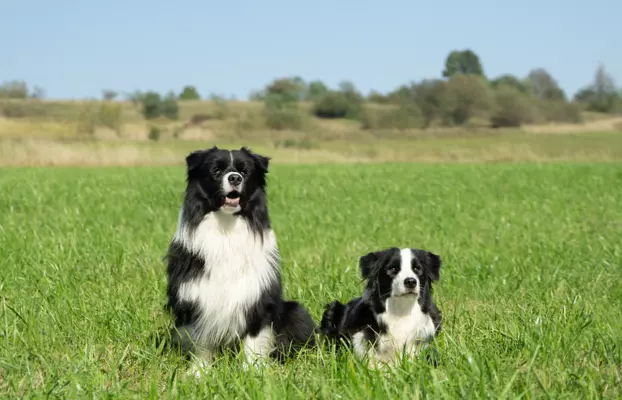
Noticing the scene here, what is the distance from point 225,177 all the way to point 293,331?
1.27 m

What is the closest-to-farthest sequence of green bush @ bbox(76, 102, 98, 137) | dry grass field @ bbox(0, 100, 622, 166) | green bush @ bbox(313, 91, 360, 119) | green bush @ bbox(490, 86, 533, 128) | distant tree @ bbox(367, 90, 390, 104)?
dry grass field @ bbox(0, 100, 622, 166) < green bush @ bbox(76, 102, 98, 137) < green bush @ bbox(490, 86, 533, 128) < green bush @ bbox(313, 91, 360, 119) < distant tree @ bbox(367, 90, 390, 104)

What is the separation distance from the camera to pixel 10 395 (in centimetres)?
392

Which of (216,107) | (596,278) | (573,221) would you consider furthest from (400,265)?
(216,107)

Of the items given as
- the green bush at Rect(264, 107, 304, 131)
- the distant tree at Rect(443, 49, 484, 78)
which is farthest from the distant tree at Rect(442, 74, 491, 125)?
the distant tree at Rect(443, 49, 484, 78)

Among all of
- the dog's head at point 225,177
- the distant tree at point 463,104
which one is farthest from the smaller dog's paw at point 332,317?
the distant tree at point 463,104

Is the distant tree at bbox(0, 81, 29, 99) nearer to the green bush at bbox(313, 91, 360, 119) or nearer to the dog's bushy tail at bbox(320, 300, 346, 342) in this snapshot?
the green bush at bbox(313, 91, 360, 119)

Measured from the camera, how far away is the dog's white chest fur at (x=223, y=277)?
15.7 ft

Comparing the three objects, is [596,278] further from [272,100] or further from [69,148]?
[272,100]

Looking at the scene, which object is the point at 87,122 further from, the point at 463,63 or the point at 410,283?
the point at 463,63

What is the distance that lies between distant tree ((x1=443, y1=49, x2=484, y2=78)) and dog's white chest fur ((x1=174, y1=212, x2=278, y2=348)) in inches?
6155

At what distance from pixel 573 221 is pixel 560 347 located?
9320mm

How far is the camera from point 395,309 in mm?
4738

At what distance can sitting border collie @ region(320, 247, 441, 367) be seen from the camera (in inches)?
184

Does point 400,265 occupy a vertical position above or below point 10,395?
above
